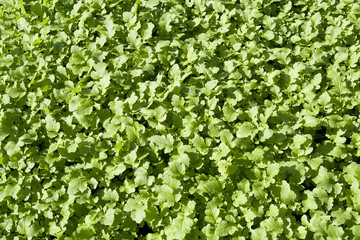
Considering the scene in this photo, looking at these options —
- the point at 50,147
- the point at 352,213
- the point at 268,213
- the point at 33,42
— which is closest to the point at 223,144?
the point at 268,213

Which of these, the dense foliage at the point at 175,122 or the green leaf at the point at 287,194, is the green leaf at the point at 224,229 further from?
the green leaf at the point at 287,194

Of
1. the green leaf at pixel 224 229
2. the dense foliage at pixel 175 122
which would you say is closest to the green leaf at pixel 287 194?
the dense foliage at pixel 175 122

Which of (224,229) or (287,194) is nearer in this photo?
(224,229)

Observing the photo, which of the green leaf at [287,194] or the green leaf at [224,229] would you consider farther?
the green leaf at [287,194]

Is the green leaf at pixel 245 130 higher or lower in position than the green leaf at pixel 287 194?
higher

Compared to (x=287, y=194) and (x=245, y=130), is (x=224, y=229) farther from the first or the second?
(x=245, y=130)

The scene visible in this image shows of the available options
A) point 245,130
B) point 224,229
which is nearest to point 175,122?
point 245,130

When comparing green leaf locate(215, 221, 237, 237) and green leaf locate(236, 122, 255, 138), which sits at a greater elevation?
green leaf locate(236, 122, 255, 138)

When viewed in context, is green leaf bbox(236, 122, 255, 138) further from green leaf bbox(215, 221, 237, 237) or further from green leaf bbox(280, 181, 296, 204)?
green leaf bbox(215, 221, 237, 237)

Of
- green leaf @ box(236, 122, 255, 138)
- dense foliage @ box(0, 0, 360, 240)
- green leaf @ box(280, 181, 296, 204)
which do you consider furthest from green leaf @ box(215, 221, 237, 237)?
green leaf @ box(236, 122, 255, 138)
